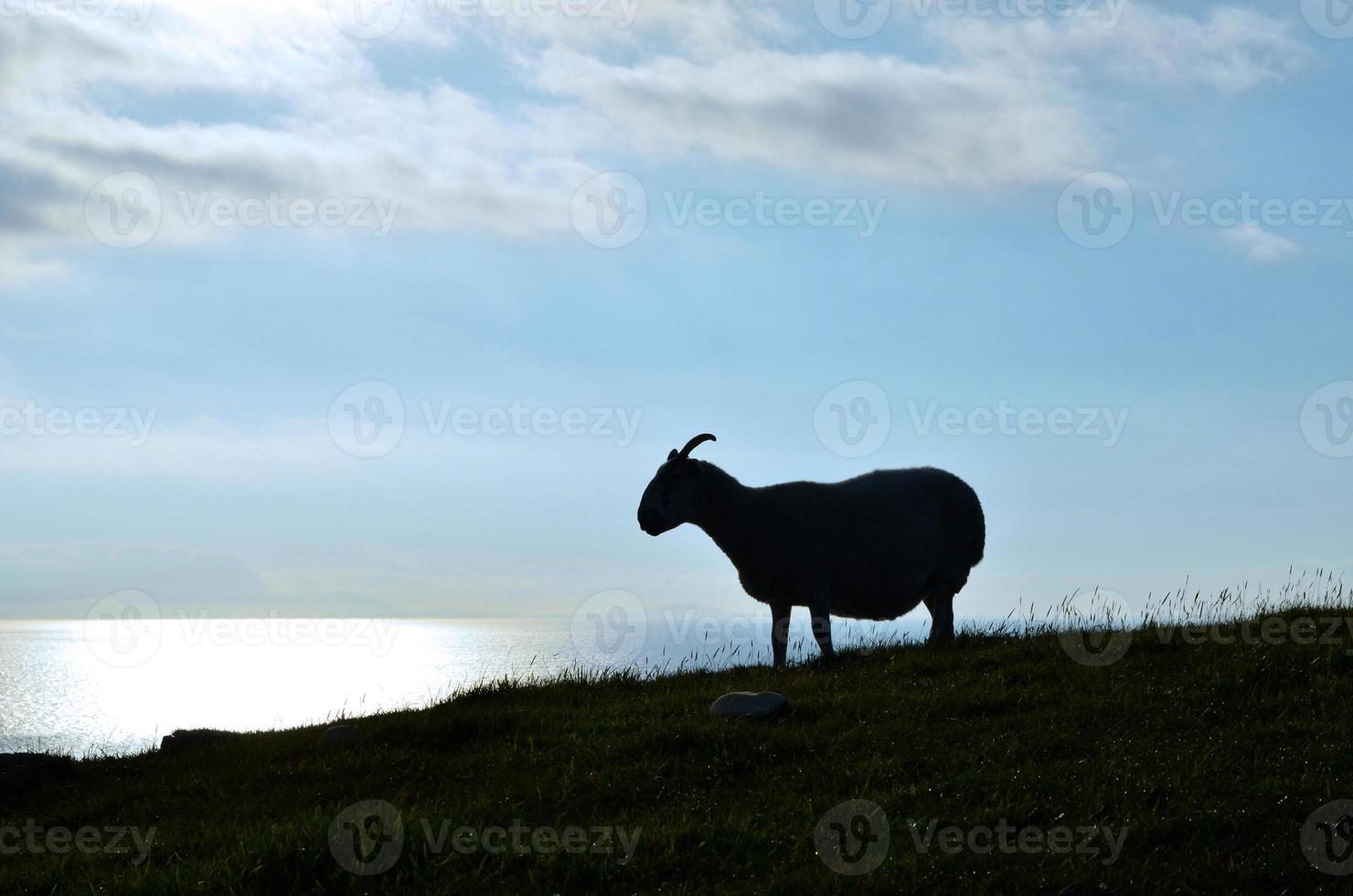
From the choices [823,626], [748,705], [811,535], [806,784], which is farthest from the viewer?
[811,535]

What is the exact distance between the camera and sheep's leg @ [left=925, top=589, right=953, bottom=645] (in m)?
16.5

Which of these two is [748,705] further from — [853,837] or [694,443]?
[694,443]

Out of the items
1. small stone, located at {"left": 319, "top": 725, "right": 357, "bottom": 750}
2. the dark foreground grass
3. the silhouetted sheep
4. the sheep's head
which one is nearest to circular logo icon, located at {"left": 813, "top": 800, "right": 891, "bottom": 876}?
the dark foreground grass

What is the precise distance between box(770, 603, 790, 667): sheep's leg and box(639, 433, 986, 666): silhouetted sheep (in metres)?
0.01

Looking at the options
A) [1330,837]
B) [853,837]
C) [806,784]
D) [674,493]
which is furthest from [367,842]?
[674,493]

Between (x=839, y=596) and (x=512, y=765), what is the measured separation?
6217mm

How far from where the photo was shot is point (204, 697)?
148 metres

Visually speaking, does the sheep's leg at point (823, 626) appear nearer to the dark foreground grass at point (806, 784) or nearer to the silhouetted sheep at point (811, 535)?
the silhouetted sheep at point (811, 535)

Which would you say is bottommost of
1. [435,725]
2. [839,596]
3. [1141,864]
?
[1141,864]

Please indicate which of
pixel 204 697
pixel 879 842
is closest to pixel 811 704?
pixel 879 842

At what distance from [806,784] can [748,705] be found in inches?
81.3

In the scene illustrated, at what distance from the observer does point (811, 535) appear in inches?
601

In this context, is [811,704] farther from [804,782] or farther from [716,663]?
[716,663]

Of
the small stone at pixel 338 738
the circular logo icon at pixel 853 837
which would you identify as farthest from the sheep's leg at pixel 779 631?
the circular logo icon at pixel 853 837
